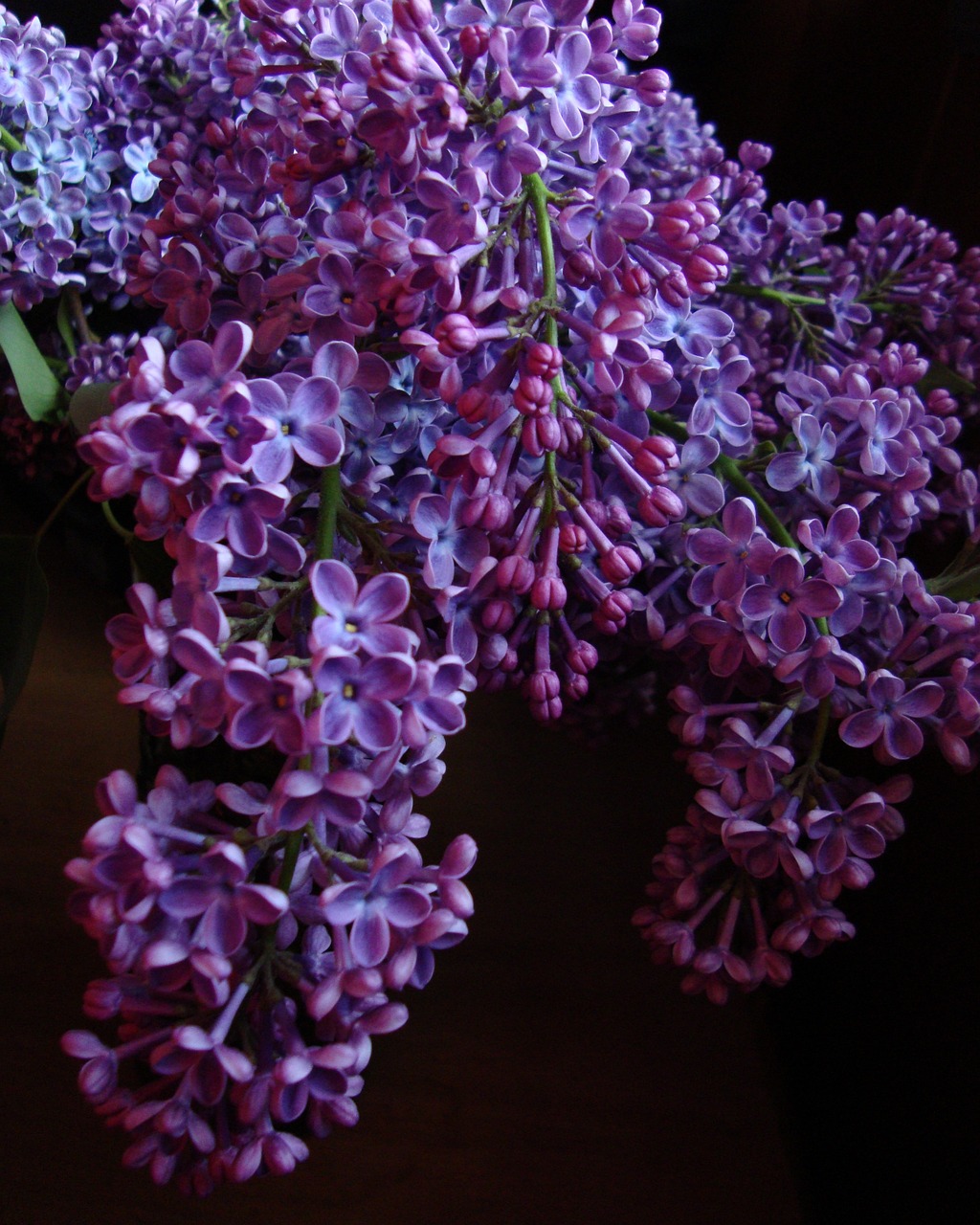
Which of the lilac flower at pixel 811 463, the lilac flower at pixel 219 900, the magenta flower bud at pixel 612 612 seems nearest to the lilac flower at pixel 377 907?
the lilac flower at pixel 219 900

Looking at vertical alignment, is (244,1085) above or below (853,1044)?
above

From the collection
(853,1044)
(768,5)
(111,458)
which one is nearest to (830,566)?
(111,458)

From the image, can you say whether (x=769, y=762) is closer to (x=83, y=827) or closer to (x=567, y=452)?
(x=567, y=452)

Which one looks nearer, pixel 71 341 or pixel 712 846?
pixel 712 846

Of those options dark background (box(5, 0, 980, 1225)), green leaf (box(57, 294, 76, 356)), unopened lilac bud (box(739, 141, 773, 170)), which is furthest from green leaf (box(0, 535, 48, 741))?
unopened lilac bud (box(739, 141, 773, 170))

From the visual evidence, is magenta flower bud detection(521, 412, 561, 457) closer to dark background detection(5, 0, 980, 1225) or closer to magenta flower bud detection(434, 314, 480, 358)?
magenta flower bud detection(434, 314, 480, 358)

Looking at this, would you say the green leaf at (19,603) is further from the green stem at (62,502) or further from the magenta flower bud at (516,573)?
the magenta flower bud at (516,573)
